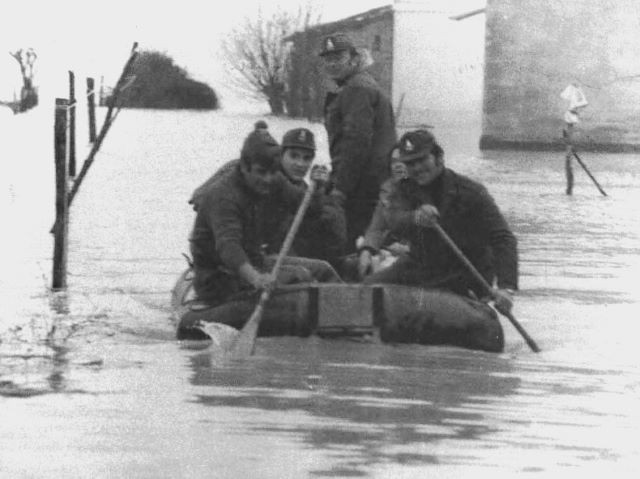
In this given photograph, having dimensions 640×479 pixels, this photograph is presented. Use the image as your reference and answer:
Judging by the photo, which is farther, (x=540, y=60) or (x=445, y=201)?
(x=540, y=60)

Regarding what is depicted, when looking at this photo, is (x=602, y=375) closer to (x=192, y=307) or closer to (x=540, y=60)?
(x=192, y=307)

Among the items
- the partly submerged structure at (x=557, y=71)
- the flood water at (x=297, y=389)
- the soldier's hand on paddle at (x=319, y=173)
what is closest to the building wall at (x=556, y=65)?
the partly submerged structure at (x=557, y=71)

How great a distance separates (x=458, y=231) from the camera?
459 inches

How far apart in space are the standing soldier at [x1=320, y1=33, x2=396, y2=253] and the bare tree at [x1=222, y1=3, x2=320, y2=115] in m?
70.1

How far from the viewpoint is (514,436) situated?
8.58 metres

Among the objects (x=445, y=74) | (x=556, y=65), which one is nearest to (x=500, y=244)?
(x=556, y=65)

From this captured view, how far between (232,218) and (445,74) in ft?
153

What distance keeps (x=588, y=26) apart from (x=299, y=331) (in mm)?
39526

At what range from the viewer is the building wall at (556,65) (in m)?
50.1

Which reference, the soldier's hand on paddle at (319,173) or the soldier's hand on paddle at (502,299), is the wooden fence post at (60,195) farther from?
the soldier's hand on paddle at (502,299)

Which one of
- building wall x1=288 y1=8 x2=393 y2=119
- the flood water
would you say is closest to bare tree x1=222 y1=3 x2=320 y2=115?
building wall x1=288 y1=8 x2=393 y2=119

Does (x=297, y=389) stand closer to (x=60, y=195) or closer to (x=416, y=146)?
(x=416, y=146)

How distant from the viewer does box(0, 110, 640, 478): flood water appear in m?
7.83

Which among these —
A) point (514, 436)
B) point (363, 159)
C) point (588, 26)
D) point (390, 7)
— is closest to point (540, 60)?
point (588, 26)
